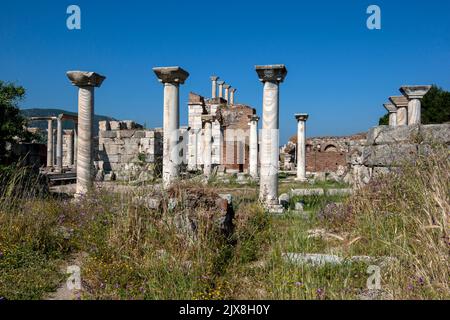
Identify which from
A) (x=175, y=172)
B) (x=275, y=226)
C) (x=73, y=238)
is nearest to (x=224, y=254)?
(x=275, y=226)

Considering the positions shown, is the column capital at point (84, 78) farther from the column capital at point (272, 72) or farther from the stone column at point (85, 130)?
the column capital at point (272, 72)

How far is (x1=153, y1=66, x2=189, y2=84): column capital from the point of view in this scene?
1104cm

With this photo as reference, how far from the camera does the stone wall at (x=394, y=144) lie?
7.95m

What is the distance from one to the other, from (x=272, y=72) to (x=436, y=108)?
112 ft

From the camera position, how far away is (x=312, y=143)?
4100cm

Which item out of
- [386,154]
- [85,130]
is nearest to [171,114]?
[85,130]

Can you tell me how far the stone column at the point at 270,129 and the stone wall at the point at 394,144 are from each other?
2.24 meters

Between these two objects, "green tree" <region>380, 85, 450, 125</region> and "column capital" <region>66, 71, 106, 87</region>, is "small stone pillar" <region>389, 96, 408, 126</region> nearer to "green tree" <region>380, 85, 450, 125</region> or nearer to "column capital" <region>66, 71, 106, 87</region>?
"column capital" <region>66, 71, 106, 87</region>

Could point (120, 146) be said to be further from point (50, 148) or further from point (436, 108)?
point (436, 108)

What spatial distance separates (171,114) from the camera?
11.5 metres

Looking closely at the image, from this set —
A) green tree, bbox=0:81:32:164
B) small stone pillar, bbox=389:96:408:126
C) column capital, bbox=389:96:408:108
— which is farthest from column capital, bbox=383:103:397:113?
green tree, bbox=0:81:32:164

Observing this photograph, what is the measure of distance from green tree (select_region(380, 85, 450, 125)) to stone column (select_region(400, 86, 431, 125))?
2470cm

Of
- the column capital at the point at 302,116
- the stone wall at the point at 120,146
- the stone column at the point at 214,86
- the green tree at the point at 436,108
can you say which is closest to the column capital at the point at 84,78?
the stone wall at the point at 120,146

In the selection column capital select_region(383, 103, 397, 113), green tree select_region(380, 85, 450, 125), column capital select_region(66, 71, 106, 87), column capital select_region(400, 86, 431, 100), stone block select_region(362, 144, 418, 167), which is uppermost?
green tree select_region(380, 85, 450, 125)
